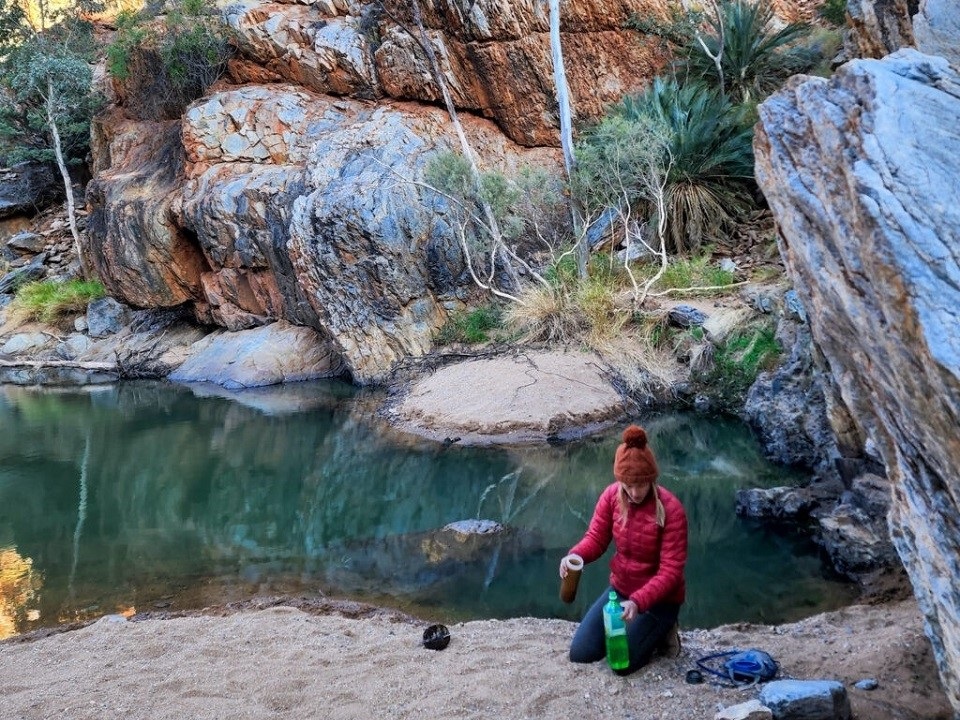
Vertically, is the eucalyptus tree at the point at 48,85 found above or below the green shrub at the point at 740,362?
above

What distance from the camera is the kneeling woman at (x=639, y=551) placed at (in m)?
3.44

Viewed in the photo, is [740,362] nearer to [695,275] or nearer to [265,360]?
[695,275]

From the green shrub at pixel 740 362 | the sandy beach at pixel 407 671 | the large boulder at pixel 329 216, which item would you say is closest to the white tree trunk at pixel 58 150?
the large boulder at pixel 329 216

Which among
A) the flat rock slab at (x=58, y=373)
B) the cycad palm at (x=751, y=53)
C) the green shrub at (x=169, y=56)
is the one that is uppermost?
the green shrub at (x=169, y=56)

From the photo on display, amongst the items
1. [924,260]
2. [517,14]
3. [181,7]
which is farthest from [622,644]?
[181,7]

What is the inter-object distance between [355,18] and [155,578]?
15.1m

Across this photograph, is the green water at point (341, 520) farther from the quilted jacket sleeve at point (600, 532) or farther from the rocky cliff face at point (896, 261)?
the rocky cliff face at point (896, 261)

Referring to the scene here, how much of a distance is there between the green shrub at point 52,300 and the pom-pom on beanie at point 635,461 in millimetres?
19683

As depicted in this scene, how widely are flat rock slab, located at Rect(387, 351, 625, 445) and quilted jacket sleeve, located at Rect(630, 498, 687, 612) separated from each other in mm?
6087

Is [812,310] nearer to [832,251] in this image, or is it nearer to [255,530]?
[832,251]

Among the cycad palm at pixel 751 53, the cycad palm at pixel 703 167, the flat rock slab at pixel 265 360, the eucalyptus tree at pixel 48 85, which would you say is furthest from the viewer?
the eucalyptus tree at pixel 48 85

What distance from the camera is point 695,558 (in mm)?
5852

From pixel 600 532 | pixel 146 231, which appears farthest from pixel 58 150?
pixel 600 532

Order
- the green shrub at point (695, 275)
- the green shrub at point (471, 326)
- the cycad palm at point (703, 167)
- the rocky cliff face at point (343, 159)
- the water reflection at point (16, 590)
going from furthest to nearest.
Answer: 1. the rocky cliff face at point (343, 159)
2. the green shrub at point (471, 326)
3. the cycad palm at point (703, 167)
4. the green shrub at point (695, 275)
5. the water reflection at point (16, 590)
